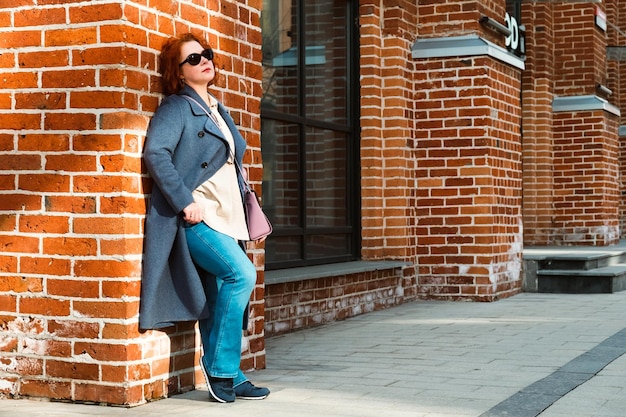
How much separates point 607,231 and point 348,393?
35.5 ft

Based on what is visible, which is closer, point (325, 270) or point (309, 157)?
point (325, 270)

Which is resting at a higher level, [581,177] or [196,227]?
[581,177]

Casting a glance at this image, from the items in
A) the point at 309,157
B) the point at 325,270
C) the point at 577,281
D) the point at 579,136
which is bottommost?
the point at 577,281

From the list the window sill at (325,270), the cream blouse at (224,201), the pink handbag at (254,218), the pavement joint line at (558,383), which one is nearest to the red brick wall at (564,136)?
the window sill at (325,270)

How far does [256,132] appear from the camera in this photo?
20.2 ft

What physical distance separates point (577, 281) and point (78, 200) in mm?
7283

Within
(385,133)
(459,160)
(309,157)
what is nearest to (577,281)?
(459,160)

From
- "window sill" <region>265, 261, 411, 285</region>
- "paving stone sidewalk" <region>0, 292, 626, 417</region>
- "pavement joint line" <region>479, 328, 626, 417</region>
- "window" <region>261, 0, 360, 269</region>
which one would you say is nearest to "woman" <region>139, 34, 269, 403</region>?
"paving stone sidewalk" <region>0, 292, 626, 417</region>

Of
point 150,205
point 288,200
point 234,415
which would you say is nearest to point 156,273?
point 150,205

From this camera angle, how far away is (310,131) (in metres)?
9.12

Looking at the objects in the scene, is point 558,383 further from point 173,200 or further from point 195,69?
point 195,69

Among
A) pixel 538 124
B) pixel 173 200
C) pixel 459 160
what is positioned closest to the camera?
pixel 173 200

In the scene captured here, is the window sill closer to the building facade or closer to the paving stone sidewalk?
the building facade

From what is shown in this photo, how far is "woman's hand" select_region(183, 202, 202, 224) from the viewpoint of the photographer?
4.95 m
